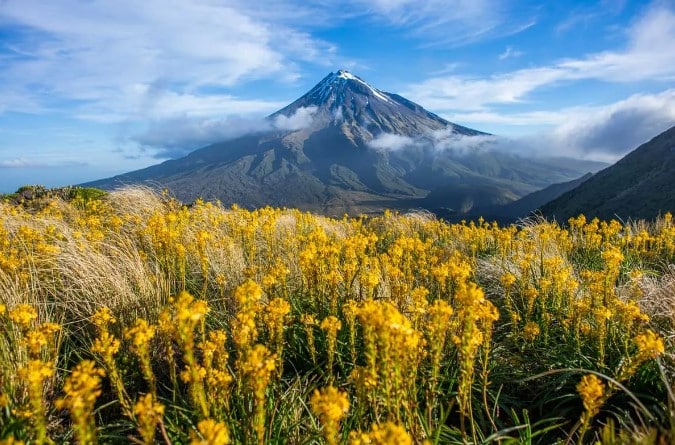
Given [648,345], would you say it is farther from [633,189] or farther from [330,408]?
[633,189]

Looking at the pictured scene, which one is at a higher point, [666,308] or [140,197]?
[140,197]

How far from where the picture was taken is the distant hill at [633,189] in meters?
37.5

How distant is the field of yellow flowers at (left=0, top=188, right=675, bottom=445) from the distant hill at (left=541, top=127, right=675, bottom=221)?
37185 mm

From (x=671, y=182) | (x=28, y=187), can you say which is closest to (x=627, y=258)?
(x=28, y=187)

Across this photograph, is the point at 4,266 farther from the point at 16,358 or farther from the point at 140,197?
the point at 140,197

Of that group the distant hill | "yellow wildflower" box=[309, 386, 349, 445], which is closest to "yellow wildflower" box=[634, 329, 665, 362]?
"yellow wildflower" box=[309, 386, 349, 445]

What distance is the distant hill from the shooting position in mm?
37509

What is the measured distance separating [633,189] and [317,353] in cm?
4993

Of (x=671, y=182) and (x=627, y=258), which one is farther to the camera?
(x=671, y=182)

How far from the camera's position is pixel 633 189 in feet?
142

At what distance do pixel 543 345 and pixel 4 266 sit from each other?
239 inches

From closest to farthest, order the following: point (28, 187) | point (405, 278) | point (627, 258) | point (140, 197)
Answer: point (405, 278), point (627, 258), point (140, 197), point (28, 187)

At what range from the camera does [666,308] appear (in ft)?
15.5

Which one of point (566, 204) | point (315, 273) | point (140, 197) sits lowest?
point (566, 204)
